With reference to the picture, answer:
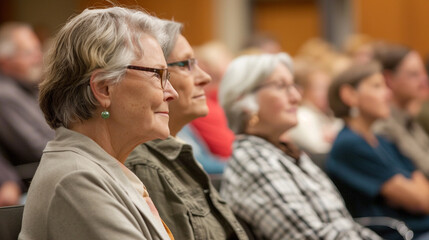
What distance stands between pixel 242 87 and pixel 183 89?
2.12 ft

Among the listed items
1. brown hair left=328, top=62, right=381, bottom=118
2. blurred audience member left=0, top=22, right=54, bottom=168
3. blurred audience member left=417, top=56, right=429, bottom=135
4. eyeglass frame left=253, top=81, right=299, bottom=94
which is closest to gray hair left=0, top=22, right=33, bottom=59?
blurred audience member left=0, top=22, right=54, bottom=168

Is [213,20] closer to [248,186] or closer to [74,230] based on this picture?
[248,186]

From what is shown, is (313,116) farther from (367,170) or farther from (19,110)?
(19,110)

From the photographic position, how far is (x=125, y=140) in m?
1.82

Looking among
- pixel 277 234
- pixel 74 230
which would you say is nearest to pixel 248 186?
pixel 277 234

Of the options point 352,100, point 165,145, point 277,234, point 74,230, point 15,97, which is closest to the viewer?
point 74,230

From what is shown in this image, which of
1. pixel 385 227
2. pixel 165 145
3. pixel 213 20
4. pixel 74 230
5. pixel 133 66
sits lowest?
pixel 213 20

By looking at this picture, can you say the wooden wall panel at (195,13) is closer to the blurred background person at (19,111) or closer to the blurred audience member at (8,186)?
the blurred background person at (19,111)

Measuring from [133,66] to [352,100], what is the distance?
2.33 meters

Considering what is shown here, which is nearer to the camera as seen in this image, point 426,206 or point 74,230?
point 74,230

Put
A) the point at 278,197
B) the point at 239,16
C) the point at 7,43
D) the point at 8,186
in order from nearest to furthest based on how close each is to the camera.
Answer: the point at 278,197 < the point at 8,186 < the point at 7,43 < the point at 239,16

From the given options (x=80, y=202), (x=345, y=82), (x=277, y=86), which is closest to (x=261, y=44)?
(x=345, y=82)

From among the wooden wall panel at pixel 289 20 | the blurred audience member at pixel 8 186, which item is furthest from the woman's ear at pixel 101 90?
the wooden wall panel at pixel 289 20

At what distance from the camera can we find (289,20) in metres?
12.9
